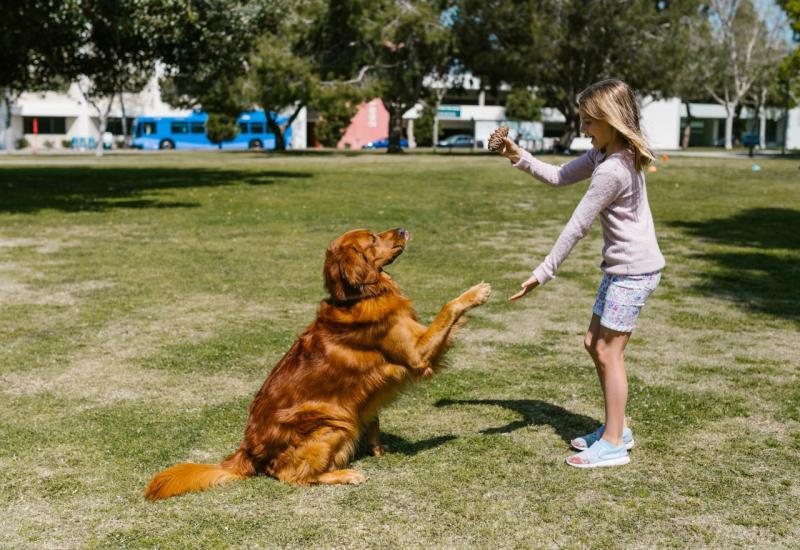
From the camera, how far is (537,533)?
389 centimetres

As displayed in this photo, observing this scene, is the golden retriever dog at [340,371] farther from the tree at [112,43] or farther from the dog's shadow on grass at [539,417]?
the tree at [112,43]

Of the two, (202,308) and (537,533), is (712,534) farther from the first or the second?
(202,308)

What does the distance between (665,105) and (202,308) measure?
96.1 metres

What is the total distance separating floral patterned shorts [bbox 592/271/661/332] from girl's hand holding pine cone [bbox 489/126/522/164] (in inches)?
39.5

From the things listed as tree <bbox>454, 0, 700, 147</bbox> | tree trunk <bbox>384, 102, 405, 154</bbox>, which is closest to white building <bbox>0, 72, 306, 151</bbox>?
tree trunk <bbox>384, 102, 405, 154</bbox>

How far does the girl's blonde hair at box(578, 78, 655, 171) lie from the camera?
4336 mm

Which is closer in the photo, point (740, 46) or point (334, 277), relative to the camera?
point (334, 277)

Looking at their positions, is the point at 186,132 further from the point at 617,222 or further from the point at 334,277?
the point at 617,222

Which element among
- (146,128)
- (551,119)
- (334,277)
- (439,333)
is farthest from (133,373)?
(551,119)

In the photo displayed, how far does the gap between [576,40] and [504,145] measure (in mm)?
46139

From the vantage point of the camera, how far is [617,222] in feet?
14.6

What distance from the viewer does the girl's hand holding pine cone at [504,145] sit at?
196 inches

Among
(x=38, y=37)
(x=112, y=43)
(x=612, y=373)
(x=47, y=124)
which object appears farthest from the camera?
(x=47, y=124)

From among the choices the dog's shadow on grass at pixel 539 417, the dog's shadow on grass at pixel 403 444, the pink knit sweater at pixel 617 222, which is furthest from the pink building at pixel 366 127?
the pink knit sweater at pixel 617 222
